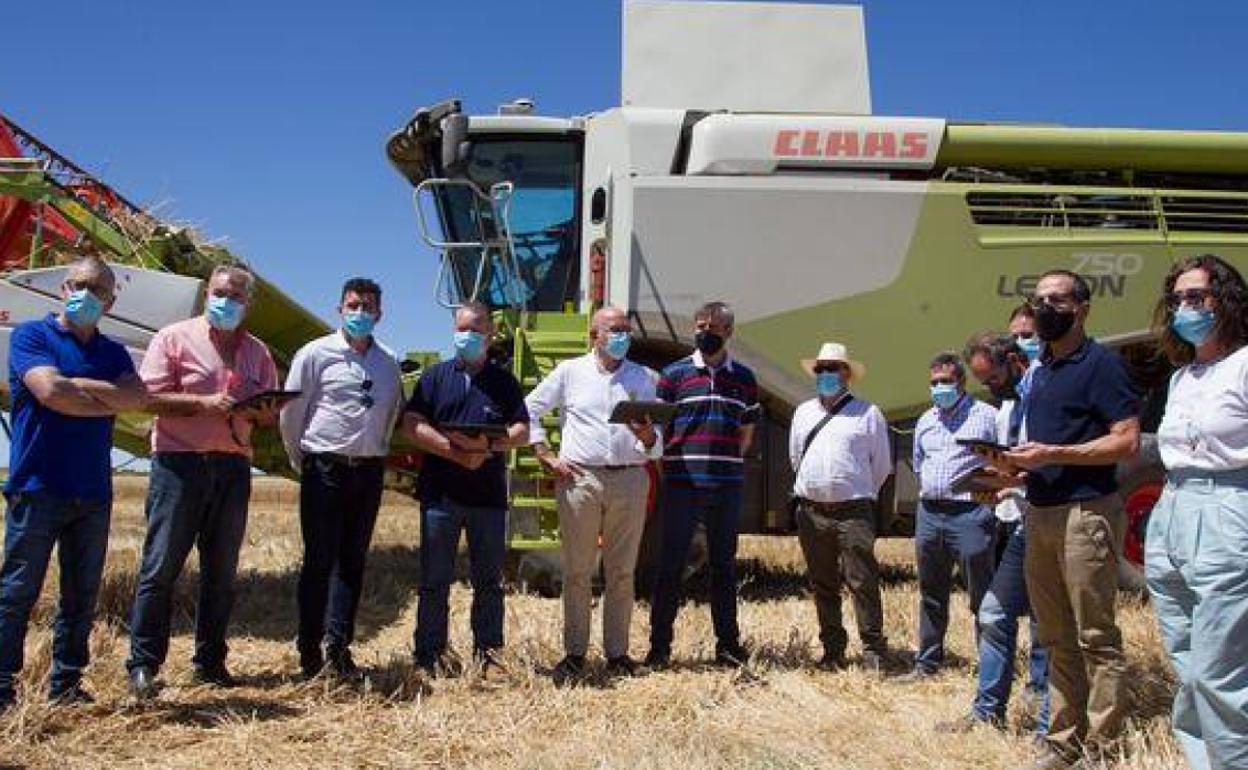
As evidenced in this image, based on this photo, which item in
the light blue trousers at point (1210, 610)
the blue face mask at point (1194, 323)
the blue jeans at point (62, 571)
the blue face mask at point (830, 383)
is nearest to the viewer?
the light blue trousers at point (1210, 610)

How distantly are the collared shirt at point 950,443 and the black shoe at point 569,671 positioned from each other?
5.80 feet

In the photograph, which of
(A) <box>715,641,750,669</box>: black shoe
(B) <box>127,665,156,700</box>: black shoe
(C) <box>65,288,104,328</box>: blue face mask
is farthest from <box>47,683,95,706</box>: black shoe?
(A) <box>715,641,750,669</box>: black shoe

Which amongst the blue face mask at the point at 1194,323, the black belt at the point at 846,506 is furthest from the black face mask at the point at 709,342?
the blue face mask at the point at 1194,323

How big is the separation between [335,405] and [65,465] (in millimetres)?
1134

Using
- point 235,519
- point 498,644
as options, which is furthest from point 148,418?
point 498,644

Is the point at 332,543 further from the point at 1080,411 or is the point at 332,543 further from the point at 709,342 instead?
the point at 1080,411

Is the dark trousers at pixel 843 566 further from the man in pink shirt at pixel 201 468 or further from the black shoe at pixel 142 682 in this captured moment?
the black shoe at pixel 142 682

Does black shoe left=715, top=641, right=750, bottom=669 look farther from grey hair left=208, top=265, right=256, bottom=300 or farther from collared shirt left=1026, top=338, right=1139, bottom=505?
grey hair left=208, top=265, right=256, bottom=300

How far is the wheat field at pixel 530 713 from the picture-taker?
3.92 m

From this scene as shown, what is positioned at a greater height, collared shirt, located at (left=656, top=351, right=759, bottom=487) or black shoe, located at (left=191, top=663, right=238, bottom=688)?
collared shirt, located at (left=656, top=351, right=759, bottom=487)

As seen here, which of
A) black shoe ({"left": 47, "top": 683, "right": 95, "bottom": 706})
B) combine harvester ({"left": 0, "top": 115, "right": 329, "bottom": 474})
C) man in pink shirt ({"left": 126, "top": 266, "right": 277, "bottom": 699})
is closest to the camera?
black shoe ({"left": 47, "top": 683, "right": 95, "bottom": 706})

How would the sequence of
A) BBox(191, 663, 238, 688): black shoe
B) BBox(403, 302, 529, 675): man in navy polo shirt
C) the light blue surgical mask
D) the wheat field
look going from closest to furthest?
the wheat field
BBox(191, 663, 238, 688): black shoe
BBox(403, 302, 529, 675): man in navy polo shirt
the light blue surgical mask

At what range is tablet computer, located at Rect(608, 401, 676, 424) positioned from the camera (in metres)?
4.97

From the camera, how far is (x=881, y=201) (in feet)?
23.9
